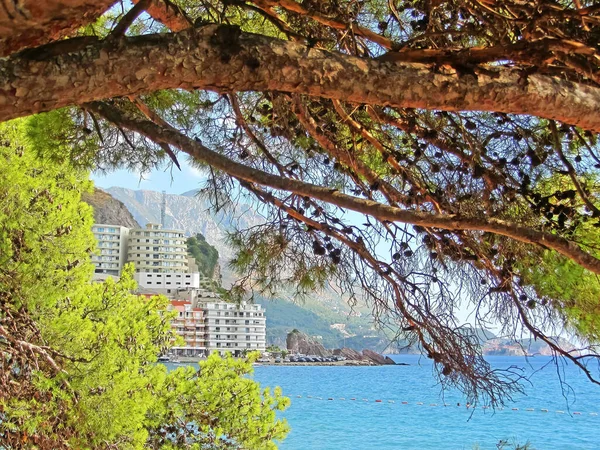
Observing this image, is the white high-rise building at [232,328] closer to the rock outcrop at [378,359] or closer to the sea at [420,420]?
the sea at [420,420]

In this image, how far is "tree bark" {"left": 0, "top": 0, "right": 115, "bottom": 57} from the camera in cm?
113

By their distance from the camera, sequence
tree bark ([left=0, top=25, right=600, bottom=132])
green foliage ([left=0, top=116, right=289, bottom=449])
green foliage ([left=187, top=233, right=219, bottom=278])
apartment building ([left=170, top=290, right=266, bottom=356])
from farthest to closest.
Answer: green foliage ([left=187, top=233, right=219, bottom=278])
apartment building ([left=170, top=290, right=266, bottom=356])
green foliage ([left=0, top=116, right=289, bottom=449])
tree bark ([left=0, top=25, right=600, bottom=132])

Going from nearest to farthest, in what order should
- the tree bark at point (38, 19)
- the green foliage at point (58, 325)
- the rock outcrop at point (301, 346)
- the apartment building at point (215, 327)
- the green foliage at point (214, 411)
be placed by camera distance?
the tree bark at point (38, 19), the green foliage at point (58, 325), the green foliage at point (214, 411), the apartment building at point (215, 327), the rock outcrop at point (301, 346)

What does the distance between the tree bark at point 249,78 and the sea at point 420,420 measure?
13390 mm

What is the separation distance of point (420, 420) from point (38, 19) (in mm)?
28160

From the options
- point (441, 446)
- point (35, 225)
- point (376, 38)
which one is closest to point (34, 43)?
point (376, 38)

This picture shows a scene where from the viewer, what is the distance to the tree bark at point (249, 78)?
1.27 meters

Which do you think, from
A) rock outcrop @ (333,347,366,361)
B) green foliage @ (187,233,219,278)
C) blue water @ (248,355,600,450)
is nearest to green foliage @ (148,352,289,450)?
blue water @ (248,355,600,450)

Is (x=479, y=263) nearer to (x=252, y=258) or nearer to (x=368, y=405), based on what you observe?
(x=252, y=258)

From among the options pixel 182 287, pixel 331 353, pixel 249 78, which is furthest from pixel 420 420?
pixel 331 353

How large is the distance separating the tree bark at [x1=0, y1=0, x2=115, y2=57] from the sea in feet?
44.8

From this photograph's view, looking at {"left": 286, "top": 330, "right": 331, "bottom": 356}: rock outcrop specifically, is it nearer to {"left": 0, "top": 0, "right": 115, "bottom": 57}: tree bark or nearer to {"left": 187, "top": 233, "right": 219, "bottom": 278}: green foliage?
{"left": 187, "top": 233, "right": 219, "bottom": 278}: green foliage

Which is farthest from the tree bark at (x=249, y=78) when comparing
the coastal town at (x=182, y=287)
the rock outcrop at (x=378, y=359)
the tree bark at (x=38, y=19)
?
the rock outcrop at (x=378, y=359)

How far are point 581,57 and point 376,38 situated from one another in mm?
755
